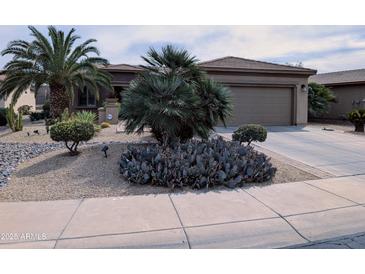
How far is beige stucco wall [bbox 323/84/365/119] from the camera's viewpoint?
21.8 m

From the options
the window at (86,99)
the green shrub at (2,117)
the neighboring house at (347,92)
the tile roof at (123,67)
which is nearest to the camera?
the green shrub at (2,117)

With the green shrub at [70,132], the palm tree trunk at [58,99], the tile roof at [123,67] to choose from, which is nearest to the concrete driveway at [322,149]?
the green shrub at [70,132]

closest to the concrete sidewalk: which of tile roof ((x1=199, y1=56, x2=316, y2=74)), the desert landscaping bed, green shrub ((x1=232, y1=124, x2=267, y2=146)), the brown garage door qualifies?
the desert landscaping bed

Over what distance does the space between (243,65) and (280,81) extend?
222cm

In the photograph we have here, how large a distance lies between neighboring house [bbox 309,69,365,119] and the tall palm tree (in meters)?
17.2

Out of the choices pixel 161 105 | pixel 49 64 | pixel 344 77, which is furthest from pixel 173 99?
A: pixel 344 77

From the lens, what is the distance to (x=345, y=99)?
907 inches

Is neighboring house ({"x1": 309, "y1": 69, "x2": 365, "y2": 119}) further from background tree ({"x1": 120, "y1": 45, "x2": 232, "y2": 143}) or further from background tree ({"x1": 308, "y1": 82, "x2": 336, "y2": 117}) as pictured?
background tree ({"x1": 120, "y1": 45, "x2": 232, "y2": 143})

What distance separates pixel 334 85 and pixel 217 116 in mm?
18358

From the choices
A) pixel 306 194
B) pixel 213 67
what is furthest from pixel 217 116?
pixel 213 67

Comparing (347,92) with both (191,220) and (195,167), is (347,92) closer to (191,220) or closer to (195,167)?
(195,167)

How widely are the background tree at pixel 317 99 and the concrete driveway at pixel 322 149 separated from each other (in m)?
7.05

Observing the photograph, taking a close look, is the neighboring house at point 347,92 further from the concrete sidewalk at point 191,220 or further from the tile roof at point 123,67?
the concrete sidewalk at point 191,220

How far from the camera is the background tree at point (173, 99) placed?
819 centimetres
